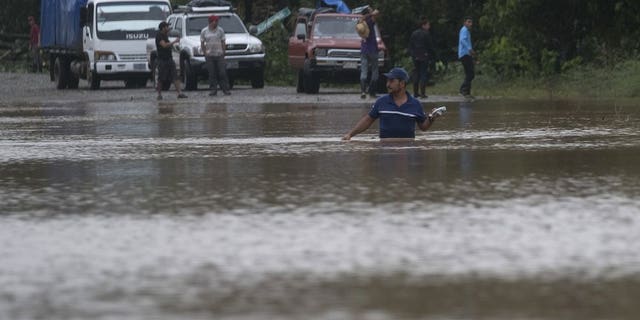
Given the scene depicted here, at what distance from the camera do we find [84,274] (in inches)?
308

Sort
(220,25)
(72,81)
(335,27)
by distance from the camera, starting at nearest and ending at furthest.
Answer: (335,27), (220,25), (72,81)

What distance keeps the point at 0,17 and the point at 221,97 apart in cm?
3209

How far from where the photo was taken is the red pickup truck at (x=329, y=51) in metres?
36.3

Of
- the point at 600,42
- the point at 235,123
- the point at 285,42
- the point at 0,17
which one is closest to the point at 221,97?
the point at 600,42

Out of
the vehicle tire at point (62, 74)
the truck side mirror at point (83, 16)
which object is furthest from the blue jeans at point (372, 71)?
the vehicle tire at point (62, 74)

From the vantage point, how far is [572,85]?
33.6 metres

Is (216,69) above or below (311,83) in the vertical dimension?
above

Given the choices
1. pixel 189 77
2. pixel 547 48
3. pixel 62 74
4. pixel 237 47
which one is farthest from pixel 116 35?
pixel 547 48

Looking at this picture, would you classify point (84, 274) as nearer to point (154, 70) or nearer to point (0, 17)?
point (154, 70)

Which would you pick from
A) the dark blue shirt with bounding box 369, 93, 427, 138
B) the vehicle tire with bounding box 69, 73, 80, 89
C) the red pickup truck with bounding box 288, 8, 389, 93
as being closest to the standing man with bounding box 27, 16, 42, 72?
the vehicle tire with bounding box 69, 73, 80, 89

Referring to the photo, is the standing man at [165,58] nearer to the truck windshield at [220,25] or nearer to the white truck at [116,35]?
the truck windshield at [220,25]

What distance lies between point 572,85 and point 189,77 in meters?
9.34

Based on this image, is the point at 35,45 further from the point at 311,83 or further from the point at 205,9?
the point at 311,83

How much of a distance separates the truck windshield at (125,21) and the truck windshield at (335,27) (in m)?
4.83
